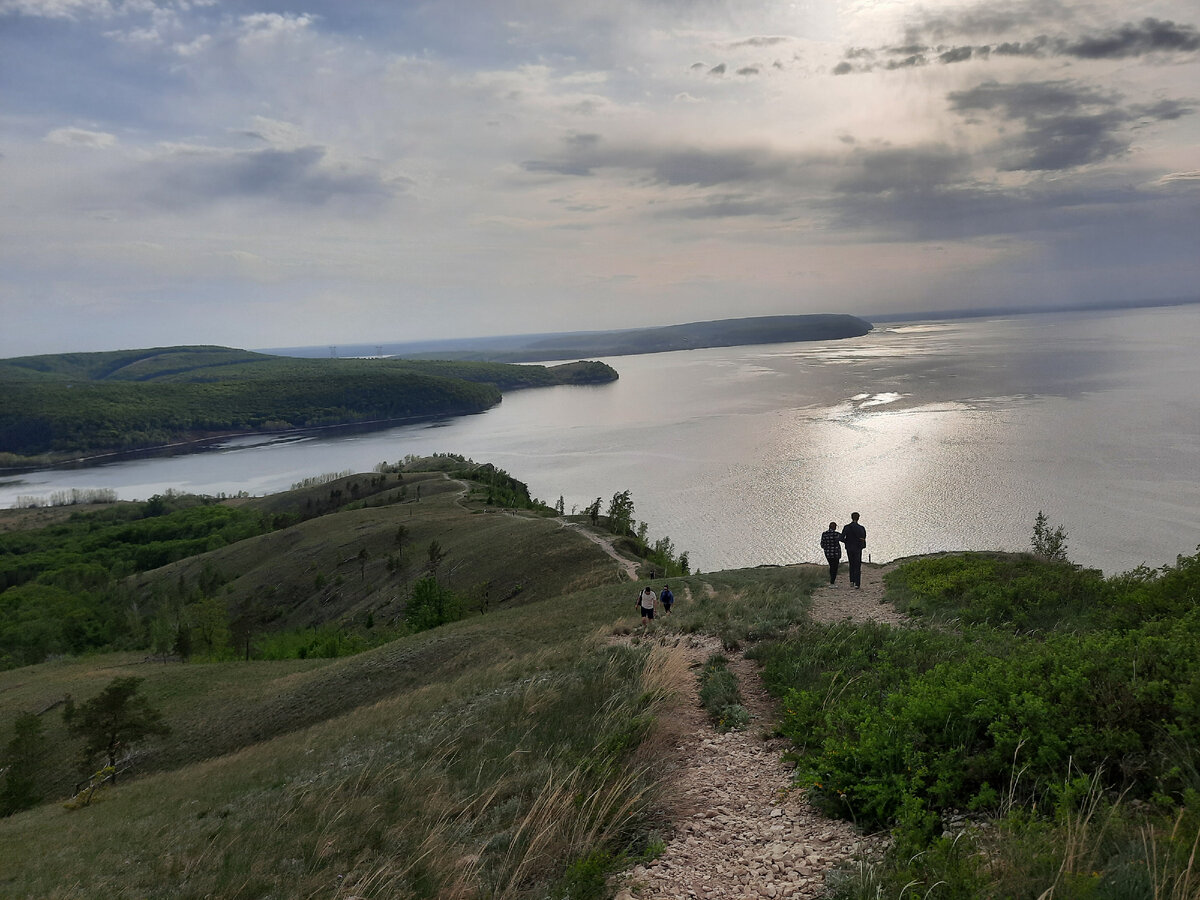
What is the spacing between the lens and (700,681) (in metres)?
12.5

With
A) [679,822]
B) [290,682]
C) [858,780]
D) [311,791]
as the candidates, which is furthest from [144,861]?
[290,682]

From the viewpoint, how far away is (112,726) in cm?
2534

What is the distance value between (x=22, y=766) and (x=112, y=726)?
5554 mm

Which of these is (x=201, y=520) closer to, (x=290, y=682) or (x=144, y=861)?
(x=290, y=682)

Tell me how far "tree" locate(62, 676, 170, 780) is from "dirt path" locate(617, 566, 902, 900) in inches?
1013

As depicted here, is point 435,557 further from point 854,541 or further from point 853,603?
point 853,603

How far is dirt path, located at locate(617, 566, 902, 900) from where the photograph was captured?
6301 mm

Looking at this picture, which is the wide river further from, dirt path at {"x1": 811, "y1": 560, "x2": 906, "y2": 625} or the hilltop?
the hilltop

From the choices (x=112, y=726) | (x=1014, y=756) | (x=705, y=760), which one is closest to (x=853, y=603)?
(x=705, y=760)

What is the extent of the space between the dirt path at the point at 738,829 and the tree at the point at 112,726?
84.4 feet

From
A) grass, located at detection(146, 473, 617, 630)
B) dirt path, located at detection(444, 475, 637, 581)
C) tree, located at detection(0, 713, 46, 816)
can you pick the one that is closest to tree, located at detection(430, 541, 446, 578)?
grass, located at detection(146, 473, 617, 630)

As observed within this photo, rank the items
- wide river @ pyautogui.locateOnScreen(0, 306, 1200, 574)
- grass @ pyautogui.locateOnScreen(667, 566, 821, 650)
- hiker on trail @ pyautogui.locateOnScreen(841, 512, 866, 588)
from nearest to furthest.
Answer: grass @ pyautogui.locateOnScreen(667, 566, 821, 650)
hiker on trail @ pyautogui.locateOnScreen(841, 512, 866, 588)
wide river @ pyautogui.locateOnScreen(0, 306, 1200, 574)

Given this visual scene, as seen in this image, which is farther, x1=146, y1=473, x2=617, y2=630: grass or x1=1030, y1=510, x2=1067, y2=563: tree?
x1=146, y1=473, x2=617, y2=630: grass

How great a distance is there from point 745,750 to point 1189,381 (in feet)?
637
